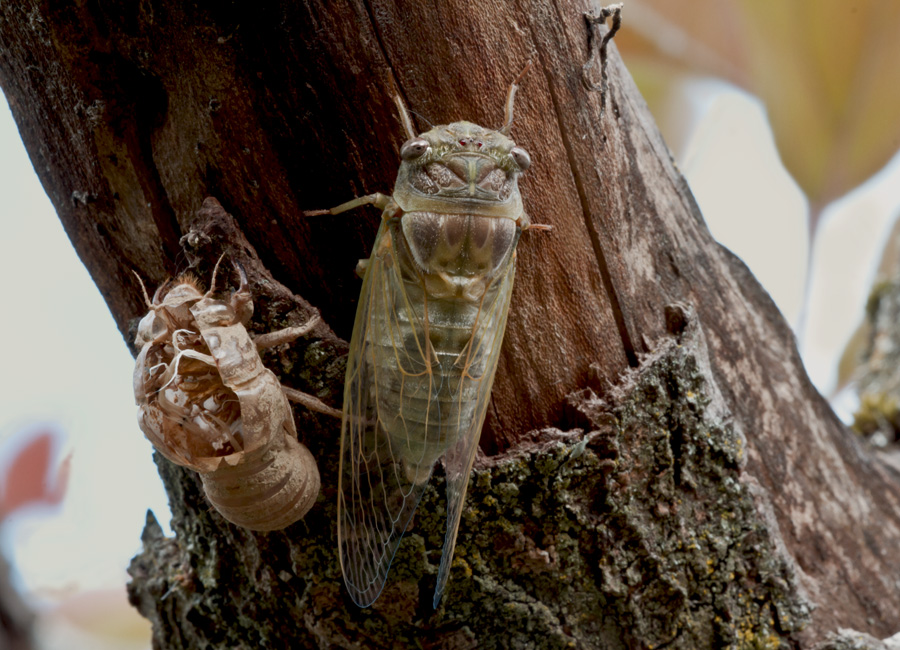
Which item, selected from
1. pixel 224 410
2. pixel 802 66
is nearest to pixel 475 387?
pixel 224 410

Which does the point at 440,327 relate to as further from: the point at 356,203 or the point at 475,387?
the point at 356,203

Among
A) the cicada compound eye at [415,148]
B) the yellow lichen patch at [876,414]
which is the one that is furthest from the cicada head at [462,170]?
the yellow lichen patch at [876,414]

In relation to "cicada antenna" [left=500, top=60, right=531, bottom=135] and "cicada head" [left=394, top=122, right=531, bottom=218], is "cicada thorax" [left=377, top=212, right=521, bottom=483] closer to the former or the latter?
"cicada head" [left=394, top=122, right=531, bottom=218]

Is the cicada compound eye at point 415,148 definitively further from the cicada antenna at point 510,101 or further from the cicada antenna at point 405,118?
the cicada antenna at point 510,101

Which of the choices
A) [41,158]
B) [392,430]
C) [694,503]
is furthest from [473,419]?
[41,158]

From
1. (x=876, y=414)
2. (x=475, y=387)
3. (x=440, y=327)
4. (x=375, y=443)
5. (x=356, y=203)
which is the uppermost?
(x=356, y=203)

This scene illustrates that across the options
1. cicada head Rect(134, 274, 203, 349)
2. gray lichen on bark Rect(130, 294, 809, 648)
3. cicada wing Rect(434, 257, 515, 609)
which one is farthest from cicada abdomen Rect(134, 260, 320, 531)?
cicada wing Rect(434, 257, 515, 609)
